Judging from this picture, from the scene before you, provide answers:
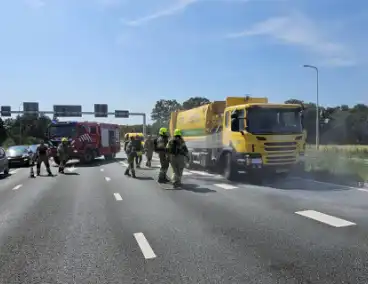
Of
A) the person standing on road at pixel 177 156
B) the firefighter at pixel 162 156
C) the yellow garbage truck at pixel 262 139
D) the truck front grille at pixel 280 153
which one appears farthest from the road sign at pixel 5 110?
the truck front grille at pixel 280 153

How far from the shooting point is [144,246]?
5.89m

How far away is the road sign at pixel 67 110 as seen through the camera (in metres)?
61.6

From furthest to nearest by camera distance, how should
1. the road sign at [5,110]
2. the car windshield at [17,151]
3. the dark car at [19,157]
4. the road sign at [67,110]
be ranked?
1. the road sign at [67,110]
2. the road sign at [5,110]
3. the car windshield at [17,151]
4. the dark car at [19,157]

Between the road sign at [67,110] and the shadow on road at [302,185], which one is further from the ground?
the road sign at [67,110]

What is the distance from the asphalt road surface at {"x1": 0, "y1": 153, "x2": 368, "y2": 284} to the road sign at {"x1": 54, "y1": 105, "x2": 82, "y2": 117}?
52.3 metres

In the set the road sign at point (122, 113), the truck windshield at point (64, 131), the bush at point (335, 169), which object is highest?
the road sign at point (122, 113)

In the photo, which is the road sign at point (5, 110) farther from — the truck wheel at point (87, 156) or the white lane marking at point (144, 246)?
the white lane marking at point (144, 246)

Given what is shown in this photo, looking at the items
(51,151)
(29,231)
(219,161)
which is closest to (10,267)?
(29,231)

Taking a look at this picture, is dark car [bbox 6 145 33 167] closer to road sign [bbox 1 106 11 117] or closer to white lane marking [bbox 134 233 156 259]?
white lane marking [bbox 134 233 156 259]

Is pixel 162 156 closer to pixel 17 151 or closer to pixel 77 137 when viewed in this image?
pixel 77 137

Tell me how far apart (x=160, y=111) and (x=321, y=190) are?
13635 centimetres

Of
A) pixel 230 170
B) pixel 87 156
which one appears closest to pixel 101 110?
pixel 87 156

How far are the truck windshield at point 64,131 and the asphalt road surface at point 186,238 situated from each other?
1508 cm

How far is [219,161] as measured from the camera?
52.5 ft
